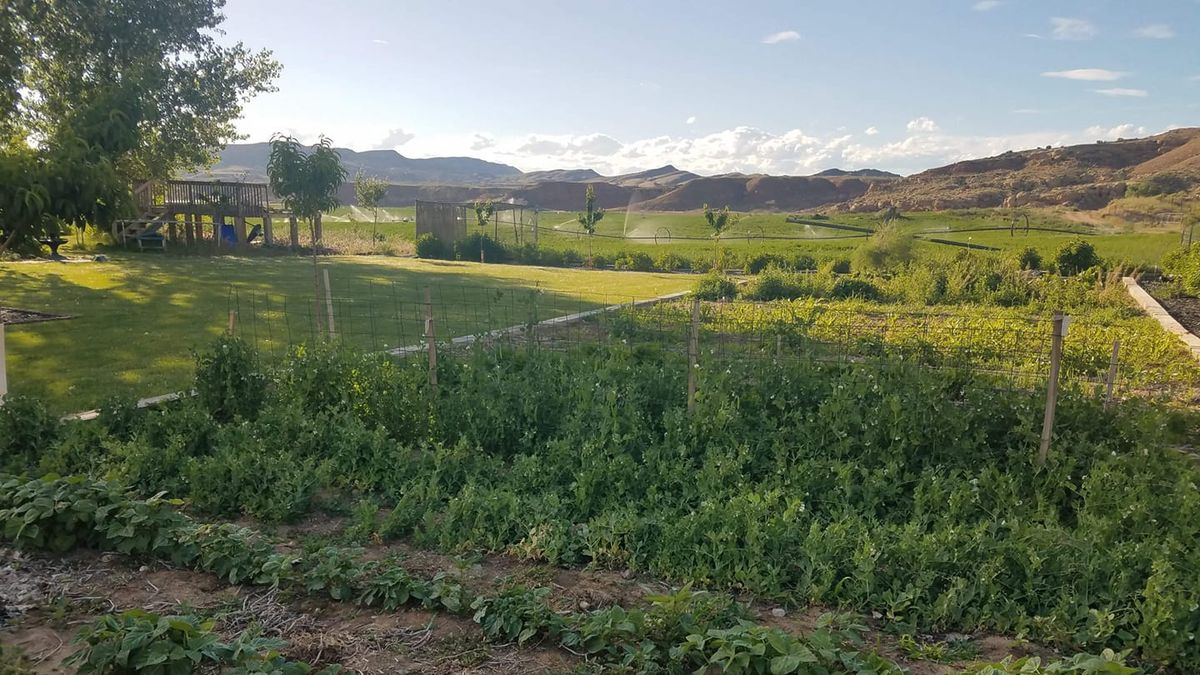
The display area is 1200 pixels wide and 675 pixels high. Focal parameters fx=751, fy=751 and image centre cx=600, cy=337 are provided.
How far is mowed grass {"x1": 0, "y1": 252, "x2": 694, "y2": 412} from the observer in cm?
766

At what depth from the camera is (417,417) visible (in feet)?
18.9

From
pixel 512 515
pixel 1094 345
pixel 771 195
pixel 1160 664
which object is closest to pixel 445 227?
pixel 1094 345

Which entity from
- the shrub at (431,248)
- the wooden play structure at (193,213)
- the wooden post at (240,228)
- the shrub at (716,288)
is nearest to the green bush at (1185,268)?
the shrub at (716,288)

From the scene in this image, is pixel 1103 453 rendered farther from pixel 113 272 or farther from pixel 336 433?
pixel 113 272

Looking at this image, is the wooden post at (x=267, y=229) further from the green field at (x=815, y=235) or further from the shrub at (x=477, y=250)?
the shrub at (x=477, y=250)

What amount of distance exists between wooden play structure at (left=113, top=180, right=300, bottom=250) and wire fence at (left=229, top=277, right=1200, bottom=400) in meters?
11.9

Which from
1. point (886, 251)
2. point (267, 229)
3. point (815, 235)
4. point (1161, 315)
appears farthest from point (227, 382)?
point (815, 235)

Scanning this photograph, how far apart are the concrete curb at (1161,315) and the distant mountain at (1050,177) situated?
4852 cm

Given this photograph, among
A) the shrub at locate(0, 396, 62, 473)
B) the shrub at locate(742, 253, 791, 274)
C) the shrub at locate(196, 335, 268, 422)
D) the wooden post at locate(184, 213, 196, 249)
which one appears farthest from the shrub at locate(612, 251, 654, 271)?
the shrub at locate(0, 396, 62, 473)

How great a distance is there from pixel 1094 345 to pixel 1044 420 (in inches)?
178

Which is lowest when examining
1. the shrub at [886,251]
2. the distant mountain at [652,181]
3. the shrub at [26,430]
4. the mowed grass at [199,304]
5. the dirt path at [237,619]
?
the dirt path at [237,619]

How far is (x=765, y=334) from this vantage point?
30.5ft

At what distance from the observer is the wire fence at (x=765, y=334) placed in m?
6.86

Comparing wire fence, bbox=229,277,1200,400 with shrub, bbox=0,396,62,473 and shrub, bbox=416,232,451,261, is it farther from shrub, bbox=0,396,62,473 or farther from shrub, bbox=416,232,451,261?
shrub, bbox=416,232,451,261
